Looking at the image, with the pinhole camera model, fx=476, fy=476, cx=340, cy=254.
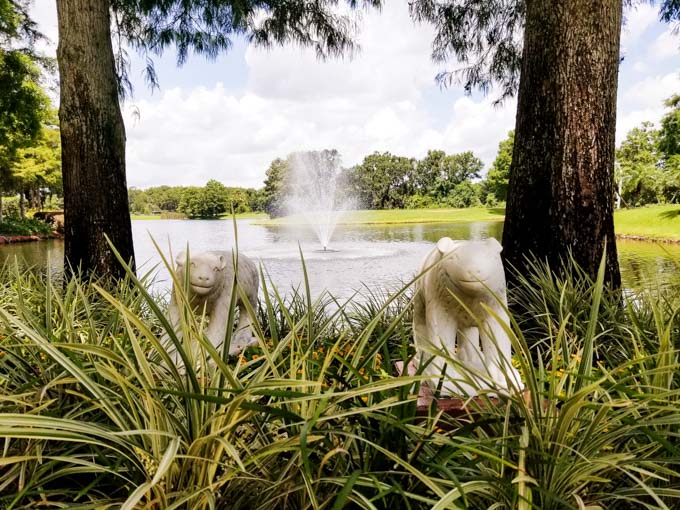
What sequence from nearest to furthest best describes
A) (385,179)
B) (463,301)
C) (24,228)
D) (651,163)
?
(463,301) < (24,228) < (651,163) < (385,179)

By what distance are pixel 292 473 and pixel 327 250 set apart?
418 inches

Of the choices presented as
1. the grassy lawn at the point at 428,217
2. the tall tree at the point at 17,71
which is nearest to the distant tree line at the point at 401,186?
the grassy lawn at the point at 428,217

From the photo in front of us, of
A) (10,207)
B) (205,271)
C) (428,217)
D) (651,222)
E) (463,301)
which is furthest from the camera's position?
(10,207)

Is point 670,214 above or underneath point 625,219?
above

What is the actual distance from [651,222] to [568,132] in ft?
56.4

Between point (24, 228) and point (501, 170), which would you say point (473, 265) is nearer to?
point (24, 228)

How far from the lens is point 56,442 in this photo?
1.32 meters

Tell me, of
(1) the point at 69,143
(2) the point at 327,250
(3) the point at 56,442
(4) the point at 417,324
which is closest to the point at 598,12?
(4) the point at 417,324

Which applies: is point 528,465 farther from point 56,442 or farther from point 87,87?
point 87,87

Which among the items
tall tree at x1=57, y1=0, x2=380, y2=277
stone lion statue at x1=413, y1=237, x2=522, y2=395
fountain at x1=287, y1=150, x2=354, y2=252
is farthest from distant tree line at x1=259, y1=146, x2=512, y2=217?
stone lion statue at x1=413, y1=237, x2=522, y2=395

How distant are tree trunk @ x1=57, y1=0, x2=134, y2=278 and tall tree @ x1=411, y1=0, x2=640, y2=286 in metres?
Answer: 3.37

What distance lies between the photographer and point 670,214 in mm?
17750

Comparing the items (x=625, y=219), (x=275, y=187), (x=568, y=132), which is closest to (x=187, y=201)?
(x=275, y=187)

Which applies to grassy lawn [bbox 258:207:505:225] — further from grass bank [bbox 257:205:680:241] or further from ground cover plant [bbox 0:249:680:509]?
ground cover plant [bbox 0:249:680:509]
